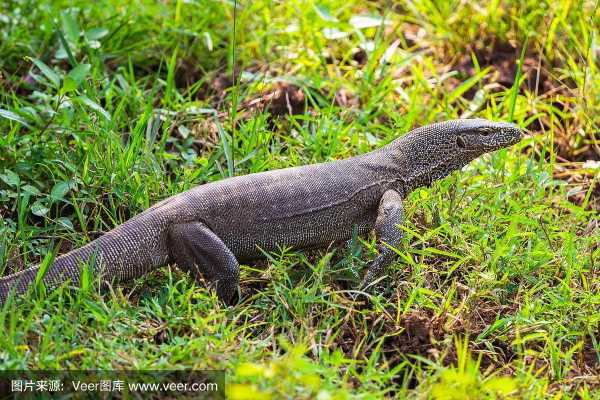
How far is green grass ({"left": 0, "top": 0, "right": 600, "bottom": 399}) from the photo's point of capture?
4375 millimetres

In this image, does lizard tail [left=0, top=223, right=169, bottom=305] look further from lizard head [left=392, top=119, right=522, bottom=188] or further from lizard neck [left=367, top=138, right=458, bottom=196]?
lizard head [left=392, top=119, right=522, bottom=188]

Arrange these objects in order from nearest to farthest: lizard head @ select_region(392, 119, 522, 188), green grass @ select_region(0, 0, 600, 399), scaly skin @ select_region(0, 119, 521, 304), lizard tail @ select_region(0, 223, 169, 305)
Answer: green grass @ select_region(0, 0, 600, 399)
lizard tail @ select_region(0, 223, 169, 305)
scaly skin @ select_region(0, 119, 521, 304)
lizard head @ select_region(392, 119, 522, 188)

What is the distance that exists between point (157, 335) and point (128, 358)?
448mm

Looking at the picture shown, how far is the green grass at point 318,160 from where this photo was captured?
438 cm

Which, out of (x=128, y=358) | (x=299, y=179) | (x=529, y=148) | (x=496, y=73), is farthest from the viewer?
(x=496, y=73)

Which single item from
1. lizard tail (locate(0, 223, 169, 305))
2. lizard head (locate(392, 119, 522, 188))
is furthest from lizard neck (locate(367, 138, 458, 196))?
lizard tail (locate(0, 223, 169, 305))

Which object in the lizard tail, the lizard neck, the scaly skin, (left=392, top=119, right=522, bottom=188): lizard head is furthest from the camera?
(left=392, top=119, right=522, bottom=188): lizard head

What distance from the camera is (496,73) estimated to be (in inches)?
297

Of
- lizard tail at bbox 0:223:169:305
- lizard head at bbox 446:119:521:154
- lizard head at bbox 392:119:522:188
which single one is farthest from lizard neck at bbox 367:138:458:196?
lizard tail at bbox 0:223:169:305

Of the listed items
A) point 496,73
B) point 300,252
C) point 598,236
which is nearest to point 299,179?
point 300,252

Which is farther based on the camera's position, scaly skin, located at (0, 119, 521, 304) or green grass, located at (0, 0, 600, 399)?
scaly skin, located at (0, 119, 521, 304)

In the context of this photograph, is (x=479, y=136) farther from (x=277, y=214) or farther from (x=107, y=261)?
(x=107, y=261)

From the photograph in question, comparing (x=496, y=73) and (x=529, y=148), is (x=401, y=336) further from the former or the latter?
(x=496, y=73)

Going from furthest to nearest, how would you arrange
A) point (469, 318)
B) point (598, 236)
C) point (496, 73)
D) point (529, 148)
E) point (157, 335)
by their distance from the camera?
1. point (496, 73)
2. point (529, 148)
3. point (598, 236)
4. point (469, 318)
5. point (157, 335)
